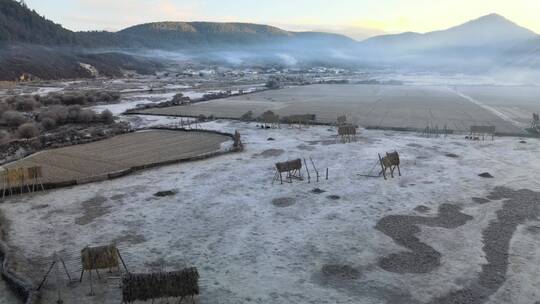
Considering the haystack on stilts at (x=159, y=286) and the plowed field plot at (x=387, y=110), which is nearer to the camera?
the haystack on stilts at (x=159, y=286)

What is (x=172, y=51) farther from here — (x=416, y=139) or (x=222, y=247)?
(x=222, y=247)

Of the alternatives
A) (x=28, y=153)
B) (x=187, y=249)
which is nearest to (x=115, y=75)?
(x=28, y=153)

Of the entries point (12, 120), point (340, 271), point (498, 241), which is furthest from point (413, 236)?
point (12, 120)

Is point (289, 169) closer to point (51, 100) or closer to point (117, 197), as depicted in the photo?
point (117, 197)

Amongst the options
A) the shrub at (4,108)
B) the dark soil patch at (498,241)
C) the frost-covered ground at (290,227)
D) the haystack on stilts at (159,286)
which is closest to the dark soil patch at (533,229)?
the frost-covered ground at (290,227)

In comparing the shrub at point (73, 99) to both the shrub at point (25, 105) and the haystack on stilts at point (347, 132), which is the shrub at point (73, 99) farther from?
the haystack on stilts at point (347, 132)
